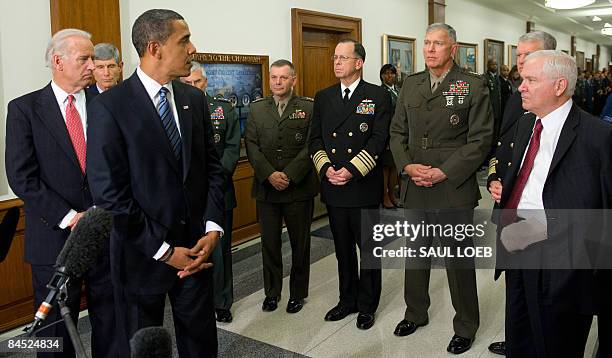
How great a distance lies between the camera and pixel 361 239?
3.28 meters

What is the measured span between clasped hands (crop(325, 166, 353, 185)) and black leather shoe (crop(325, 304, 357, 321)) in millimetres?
793

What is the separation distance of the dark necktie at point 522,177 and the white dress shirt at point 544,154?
2 centimetres

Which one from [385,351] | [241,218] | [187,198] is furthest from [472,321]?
[241,218]

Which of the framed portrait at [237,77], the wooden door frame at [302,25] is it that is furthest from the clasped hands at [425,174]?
the wooden door frame at [302,25]

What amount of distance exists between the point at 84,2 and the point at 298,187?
6.05 feet

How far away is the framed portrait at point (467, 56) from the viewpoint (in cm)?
1008

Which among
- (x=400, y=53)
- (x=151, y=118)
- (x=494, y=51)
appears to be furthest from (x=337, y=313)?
(x=494, y=51)

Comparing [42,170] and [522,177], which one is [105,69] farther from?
[522,177]

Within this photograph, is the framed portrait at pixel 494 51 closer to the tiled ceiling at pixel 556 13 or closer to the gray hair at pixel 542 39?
the tiled ceiling at pixel 556 13

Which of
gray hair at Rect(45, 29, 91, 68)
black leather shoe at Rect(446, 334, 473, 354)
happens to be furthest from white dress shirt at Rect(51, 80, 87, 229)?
black leather shoe at Rect(446, 334, 473, 354)

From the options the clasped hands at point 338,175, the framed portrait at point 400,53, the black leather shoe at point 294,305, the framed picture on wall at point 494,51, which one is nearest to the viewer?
the clasped hands at point 338,175

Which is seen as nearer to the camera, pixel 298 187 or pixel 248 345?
pixel 248 345

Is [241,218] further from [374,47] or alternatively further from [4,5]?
[374,47]

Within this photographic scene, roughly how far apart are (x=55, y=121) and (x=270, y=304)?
183 cm
